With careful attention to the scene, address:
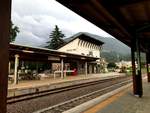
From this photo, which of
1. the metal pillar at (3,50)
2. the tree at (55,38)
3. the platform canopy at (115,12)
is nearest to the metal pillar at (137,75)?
the platform canopy at (115,12)

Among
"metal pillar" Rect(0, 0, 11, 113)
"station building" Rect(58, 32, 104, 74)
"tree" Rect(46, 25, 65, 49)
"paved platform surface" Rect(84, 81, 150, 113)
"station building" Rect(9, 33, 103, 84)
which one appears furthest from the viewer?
"tree" Rect(46, 25, 65, 49)

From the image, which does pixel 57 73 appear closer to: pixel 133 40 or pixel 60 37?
pixel 133 40

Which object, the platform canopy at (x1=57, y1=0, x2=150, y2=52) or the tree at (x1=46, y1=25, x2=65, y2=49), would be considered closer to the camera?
the platform canopy at (x1=57, y1=0, x2=150, y2=52)

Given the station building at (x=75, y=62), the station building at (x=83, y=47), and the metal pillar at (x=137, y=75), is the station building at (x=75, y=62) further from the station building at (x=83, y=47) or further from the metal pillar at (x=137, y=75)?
the metal pillar at (x=137, y=75)

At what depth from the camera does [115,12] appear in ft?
29.6

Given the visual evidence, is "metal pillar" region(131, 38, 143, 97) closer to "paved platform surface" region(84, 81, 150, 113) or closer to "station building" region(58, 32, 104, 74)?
"paved platform surface" region(84, 81, 150, 113)

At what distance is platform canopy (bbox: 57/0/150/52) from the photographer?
6.75m

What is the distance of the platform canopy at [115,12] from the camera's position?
22.2 feet

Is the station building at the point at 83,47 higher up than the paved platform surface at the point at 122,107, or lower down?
higher up

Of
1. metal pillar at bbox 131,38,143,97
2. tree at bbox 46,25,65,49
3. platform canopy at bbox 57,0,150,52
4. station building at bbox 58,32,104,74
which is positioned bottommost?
metal pillar at bbox 131,38,143,97

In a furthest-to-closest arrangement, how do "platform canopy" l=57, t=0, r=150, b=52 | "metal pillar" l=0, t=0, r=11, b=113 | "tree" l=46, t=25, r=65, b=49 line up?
"tree" l=46, t=25, r=65, b=49
"platform canopy" l=57, t=0, r=150, b=52
"metal pillar" l=0, t=0, r=11, b=113

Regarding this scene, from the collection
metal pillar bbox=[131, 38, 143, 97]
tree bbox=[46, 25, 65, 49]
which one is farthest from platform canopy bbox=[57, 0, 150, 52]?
tree bbox=[46, 25, 65, 49]

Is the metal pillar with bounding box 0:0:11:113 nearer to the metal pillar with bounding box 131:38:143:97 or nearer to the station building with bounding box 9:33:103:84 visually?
the metal pillar with bounding box 131:38:143:97

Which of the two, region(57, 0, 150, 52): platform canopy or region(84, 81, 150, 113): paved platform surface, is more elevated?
region(57, 0, 150, 52): platform canopy
